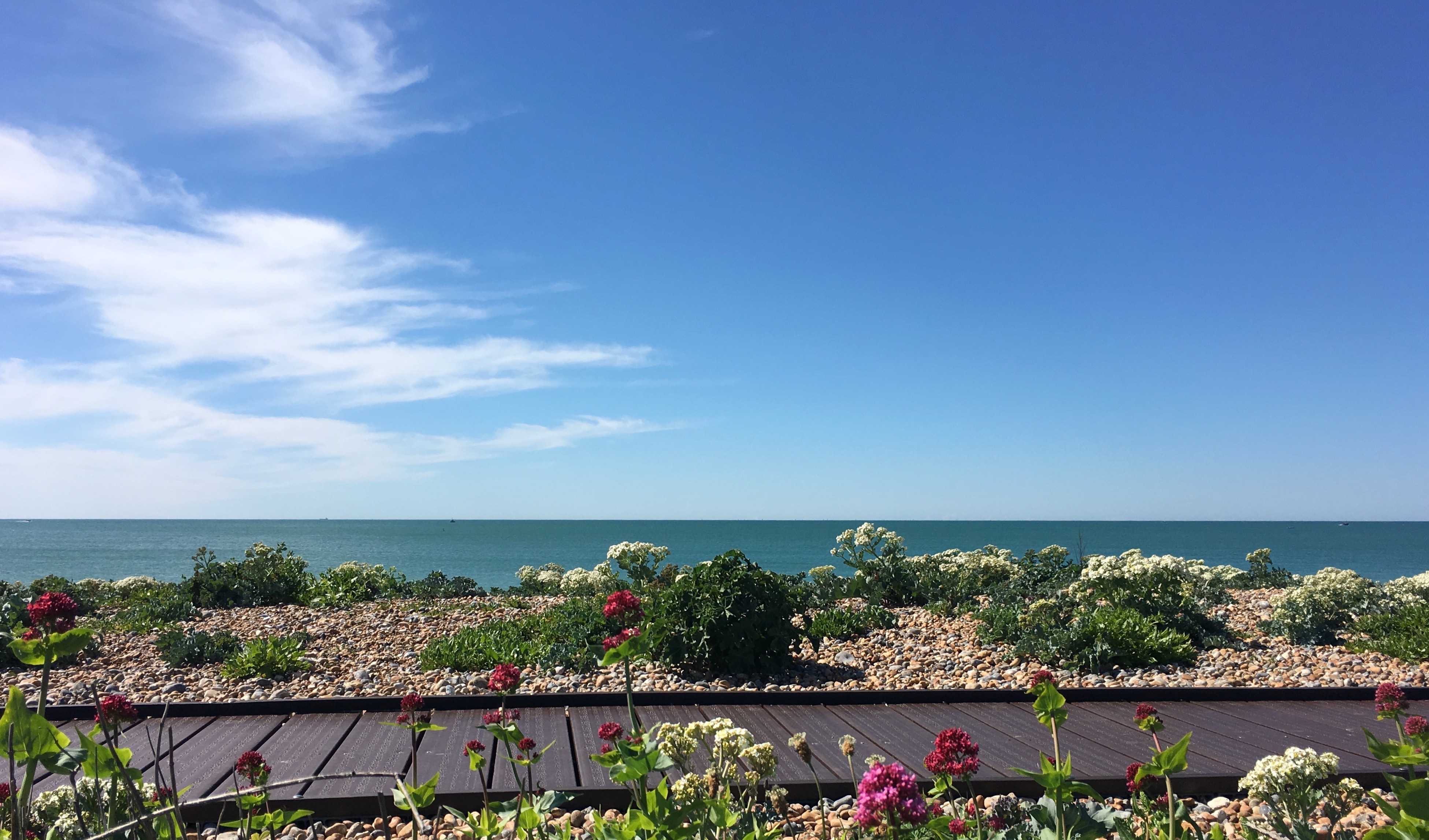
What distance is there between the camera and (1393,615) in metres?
8.09

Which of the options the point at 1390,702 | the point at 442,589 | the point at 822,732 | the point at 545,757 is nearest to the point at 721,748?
the point at 1390,702

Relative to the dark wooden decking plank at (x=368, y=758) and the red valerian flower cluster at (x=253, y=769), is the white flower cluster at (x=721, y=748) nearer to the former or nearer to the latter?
the red valerian flower cluster at (x=253, y=769)

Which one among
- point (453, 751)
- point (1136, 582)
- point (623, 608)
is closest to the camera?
point (623, 608)

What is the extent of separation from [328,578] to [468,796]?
451 inches

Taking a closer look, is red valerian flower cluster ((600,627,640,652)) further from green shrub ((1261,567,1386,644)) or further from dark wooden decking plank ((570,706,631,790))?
green shrub ((1261,567,1386,644))

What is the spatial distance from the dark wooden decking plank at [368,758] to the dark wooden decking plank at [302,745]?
0.05 meters

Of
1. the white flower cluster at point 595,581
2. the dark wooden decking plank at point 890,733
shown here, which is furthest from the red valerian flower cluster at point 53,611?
the white flower cluster at point 595,581

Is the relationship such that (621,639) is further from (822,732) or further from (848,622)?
(848,622)

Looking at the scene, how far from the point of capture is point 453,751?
13.0 feet

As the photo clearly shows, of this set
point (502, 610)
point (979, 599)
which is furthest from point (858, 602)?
point (502, 610)

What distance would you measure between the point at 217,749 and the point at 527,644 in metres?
3.56

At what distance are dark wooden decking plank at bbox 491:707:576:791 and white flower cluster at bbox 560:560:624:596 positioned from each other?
236 inches

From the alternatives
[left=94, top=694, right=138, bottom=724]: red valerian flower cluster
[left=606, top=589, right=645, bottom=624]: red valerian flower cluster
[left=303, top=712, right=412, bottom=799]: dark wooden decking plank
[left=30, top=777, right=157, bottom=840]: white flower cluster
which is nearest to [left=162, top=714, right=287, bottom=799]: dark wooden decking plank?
[left=303, top=712, right=412, bottom=799]: dark wooden decking plank

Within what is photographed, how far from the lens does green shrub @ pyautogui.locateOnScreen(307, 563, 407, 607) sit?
1203 centimetres
